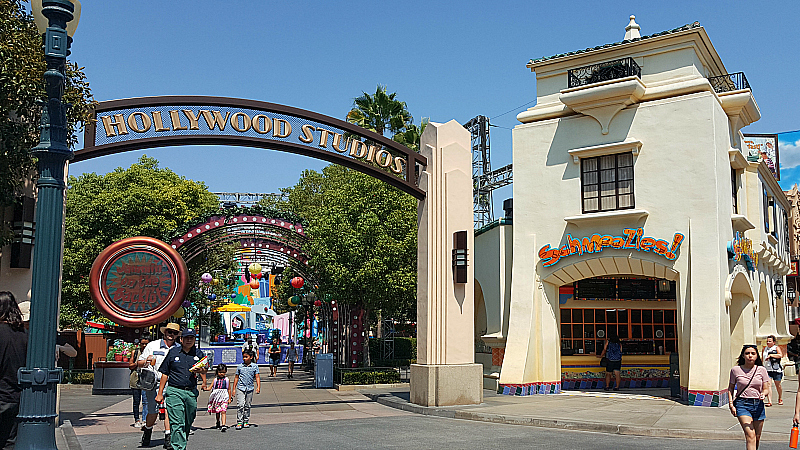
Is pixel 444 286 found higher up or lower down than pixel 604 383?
higher up

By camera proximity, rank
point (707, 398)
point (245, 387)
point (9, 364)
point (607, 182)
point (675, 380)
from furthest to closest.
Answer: point (607, 182), point (675, 380), point (707, 398), point (245, 387), point (9, 364)

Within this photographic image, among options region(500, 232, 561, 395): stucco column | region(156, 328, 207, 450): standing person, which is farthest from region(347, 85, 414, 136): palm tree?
region(156, 328, 207, 450): standing person

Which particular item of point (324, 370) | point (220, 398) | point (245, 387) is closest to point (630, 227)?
point (245, 387)

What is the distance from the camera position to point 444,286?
1612 centimetres

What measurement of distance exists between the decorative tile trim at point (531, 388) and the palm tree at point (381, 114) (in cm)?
1947

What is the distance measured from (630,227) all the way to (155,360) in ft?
38.8


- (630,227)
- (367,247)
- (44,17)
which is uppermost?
(44,17)

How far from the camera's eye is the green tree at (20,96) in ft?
34.6

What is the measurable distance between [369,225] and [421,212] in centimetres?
611

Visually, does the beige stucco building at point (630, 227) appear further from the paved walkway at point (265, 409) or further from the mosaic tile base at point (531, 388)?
the paved walkway at point (265, 409)

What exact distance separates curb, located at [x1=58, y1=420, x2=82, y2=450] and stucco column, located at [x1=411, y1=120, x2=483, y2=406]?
23.2ft

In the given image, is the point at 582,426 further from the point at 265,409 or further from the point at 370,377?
the point at 370,377

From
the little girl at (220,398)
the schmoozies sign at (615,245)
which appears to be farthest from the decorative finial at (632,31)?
the little girl at (220,398)

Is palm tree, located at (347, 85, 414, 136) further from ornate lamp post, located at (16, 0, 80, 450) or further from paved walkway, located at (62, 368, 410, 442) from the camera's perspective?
ornate lamp post, located at (16, 0, 80, 450)
